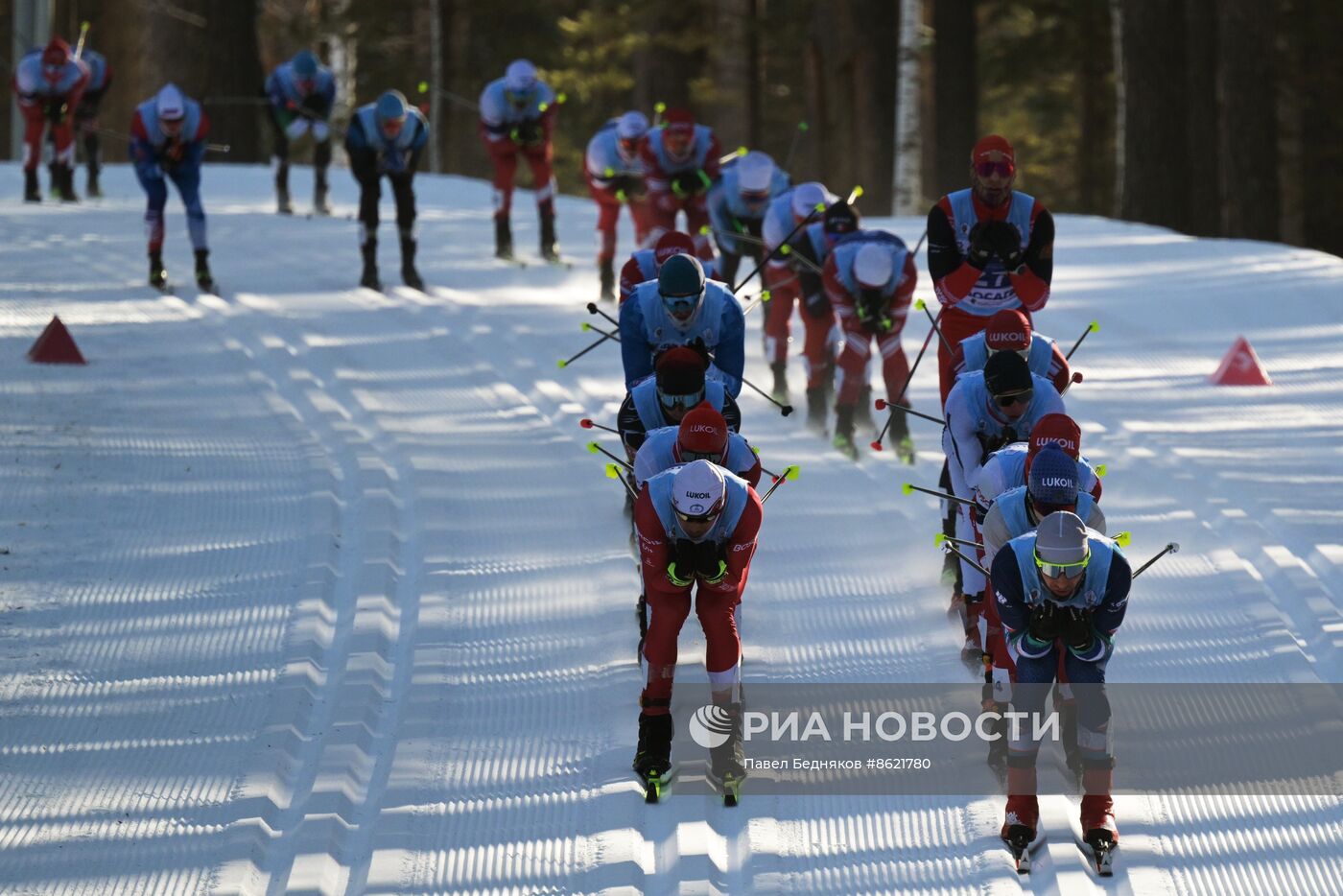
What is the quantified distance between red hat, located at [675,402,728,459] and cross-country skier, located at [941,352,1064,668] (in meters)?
1.25

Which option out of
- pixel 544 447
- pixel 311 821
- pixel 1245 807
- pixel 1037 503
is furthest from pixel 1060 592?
pixel 544 447

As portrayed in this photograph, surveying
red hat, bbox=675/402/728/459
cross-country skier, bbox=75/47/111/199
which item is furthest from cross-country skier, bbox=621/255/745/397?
cross-country skier, bbox=75/47/111/199

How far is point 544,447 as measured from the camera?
517 inches

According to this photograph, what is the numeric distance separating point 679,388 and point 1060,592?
2.43 metres

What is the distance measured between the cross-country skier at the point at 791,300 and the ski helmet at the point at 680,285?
3908mm

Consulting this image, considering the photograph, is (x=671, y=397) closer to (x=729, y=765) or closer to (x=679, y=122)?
(x=729, y=765)

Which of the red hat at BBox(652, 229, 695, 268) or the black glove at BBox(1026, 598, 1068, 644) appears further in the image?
the red hat at BBox(652, 229, 695, 268)

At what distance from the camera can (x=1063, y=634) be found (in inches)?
285

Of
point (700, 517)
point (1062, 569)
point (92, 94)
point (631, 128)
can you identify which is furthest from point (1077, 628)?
point (92, 94)

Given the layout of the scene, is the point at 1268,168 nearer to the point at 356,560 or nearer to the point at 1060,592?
the point at 356,560

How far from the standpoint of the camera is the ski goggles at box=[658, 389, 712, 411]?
8.97 meters

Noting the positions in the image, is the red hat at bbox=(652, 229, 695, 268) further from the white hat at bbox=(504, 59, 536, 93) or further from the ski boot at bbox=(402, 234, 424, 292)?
the white hat at bbox=(504, 59, 536, 93)

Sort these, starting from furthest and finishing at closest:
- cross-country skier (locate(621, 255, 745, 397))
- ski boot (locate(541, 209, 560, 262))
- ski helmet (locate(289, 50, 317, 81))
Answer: ski helmet (locate(289, 50, 317, 81)) → ski boot (locate(541, 209, 560, 262)) → cross-country skier (locate(621, 255, 745, 397))

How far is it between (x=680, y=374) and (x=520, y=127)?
9773 millimetres
